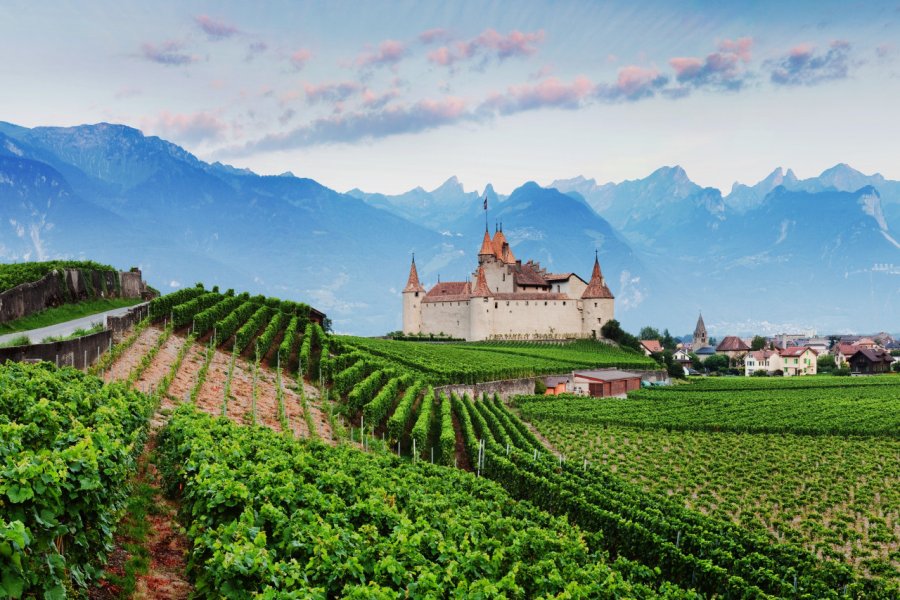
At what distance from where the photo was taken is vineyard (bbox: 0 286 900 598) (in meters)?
9.26

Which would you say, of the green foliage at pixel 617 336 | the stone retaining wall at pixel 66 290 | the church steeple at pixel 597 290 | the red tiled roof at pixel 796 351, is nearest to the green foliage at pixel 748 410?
the green foliage at pixel 617 336

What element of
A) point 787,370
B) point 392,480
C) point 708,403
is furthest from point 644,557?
point 787,370

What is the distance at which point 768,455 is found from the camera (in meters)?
37.4

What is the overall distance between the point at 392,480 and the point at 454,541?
5.23 meters

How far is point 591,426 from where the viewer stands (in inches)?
1918

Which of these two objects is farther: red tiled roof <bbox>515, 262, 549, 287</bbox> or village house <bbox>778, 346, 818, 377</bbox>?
village house <bbox>778, 346, 818, 377</bbox>

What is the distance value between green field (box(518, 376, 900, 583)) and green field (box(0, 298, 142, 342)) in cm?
2480

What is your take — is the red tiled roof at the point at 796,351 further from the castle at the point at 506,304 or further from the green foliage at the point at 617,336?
the castle at the point at 506,304

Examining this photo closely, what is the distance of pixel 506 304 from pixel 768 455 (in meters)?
60.9

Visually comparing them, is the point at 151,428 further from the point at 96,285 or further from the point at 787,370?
the point at 787,370

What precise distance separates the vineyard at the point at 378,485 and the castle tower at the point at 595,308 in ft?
163

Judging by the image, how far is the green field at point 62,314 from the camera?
2964cm

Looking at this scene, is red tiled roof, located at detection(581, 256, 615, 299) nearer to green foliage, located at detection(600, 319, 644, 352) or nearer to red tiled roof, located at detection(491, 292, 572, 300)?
red tiled roof, located at detection(491, 292, 572, 300)

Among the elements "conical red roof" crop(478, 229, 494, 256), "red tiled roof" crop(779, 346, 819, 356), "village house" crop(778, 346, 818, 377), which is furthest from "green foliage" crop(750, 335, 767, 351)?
"conical red roof" crop(478, 229, 494, 256)
